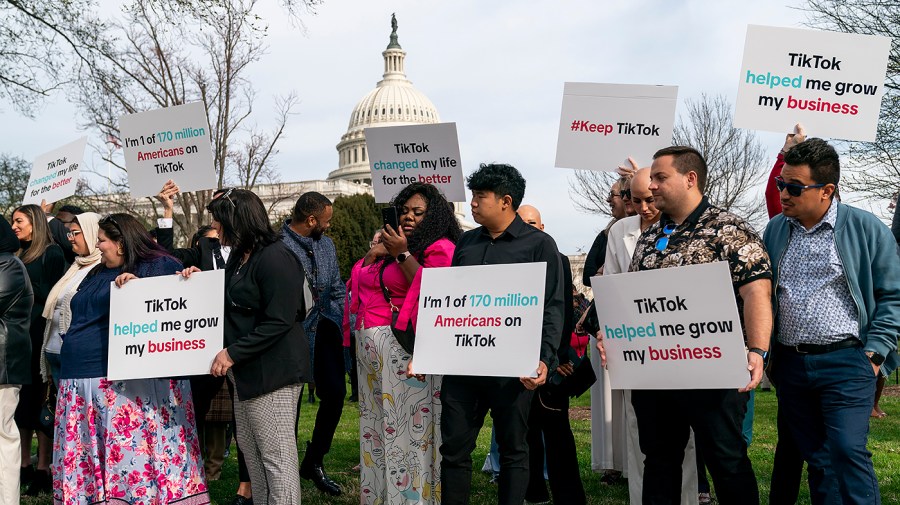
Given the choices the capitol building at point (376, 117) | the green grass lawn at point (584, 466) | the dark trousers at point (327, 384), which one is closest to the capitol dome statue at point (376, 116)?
the capitol building at point (376, 117)

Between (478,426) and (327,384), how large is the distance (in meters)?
2.45

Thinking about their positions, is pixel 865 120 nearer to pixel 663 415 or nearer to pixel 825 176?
pixel 825 176

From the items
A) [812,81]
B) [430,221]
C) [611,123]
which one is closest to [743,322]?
[430,221]

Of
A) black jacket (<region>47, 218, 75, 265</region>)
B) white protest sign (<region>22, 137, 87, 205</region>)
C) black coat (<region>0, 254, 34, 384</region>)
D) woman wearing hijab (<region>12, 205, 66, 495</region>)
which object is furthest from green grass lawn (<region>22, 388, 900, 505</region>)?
white protest sign (<region>22, 137, 87, 205</region>)

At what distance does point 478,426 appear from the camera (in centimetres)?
527

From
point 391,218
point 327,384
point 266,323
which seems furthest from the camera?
point 327,384

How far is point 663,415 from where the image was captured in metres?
4.66

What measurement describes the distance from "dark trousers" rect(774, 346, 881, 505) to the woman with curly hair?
2.17 meters

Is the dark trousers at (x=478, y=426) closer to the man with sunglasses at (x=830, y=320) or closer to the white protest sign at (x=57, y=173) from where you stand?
the man with sunglasses at (x=830, y=320)

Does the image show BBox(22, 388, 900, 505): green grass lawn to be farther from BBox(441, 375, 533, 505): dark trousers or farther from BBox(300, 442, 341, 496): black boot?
BBox(441, 375, 533, 505): dark trousers

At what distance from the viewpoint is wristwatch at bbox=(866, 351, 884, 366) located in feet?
14.8

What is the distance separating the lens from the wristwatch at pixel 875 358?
14.8 feet

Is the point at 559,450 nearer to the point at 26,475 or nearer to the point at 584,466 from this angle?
the point at 584,466

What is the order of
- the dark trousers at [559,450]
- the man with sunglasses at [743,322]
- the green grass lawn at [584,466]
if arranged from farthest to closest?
1. the green grass lawn at [584,466]
2. the dark trousers at [559,450]
3. the man with sunglasses at [743,322]
